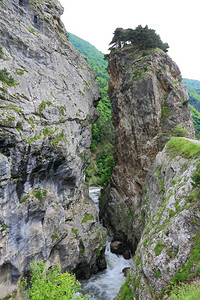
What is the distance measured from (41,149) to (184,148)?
13.0 m

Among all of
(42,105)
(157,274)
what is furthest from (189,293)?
(42,105)

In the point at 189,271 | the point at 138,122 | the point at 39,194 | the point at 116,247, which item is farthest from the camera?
the point at 138,122

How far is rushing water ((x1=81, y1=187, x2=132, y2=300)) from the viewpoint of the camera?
22047mm

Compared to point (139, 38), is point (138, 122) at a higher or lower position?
lower

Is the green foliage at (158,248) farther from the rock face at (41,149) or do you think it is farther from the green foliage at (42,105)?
the green foliage at (42,105)

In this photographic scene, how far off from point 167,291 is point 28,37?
25304mm

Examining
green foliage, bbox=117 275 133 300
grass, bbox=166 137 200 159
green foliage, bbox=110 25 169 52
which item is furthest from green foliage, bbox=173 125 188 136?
green foliage, bbox=117 275 133 300

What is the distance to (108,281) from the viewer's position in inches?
951

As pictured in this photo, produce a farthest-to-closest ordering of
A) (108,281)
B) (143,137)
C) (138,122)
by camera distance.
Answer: (138,122), (143,137), (108,281)

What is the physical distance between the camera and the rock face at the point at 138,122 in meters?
31.0

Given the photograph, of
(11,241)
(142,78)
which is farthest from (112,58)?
(11,241)

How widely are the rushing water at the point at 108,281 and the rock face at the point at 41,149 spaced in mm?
1156

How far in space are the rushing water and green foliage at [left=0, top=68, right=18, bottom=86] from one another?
2332 centimetres

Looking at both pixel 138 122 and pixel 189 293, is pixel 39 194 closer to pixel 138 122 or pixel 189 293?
pixel 189 293
